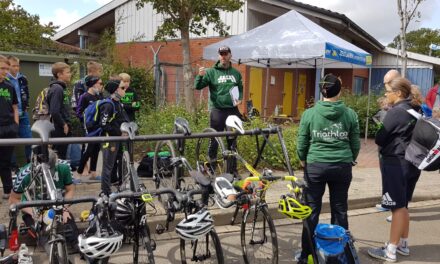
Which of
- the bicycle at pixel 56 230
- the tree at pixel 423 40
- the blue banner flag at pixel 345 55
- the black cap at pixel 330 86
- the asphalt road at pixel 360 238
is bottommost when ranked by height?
the asphalt road at pixel 360 238

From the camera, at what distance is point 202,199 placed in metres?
3.28

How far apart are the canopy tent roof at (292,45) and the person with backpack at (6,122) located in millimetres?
6037

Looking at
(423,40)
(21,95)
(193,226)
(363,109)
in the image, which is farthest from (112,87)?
(423,40)

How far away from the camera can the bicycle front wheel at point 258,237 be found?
3.73 meters

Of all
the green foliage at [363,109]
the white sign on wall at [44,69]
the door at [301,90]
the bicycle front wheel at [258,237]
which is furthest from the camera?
the door at [301,90]

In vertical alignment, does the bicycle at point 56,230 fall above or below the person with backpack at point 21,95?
below

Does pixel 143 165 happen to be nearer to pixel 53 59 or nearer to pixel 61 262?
pixel 53 59

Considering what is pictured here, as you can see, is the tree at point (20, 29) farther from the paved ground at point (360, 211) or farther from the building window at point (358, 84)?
the building window at point (358, 84)

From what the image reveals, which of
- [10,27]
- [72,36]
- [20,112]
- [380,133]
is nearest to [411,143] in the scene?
[380,133]

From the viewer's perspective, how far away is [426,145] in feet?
13.6

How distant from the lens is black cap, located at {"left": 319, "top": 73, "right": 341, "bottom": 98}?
12.5ft

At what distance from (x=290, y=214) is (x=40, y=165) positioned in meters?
2.11

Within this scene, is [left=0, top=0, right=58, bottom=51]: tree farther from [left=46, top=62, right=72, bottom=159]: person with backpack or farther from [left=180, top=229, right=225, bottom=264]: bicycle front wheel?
[left=180, top=229, right=225, bottom=264]: bicycle front wheel

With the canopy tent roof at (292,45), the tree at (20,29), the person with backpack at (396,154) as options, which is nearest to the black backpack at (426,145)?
the person with backpack at (396,154)
